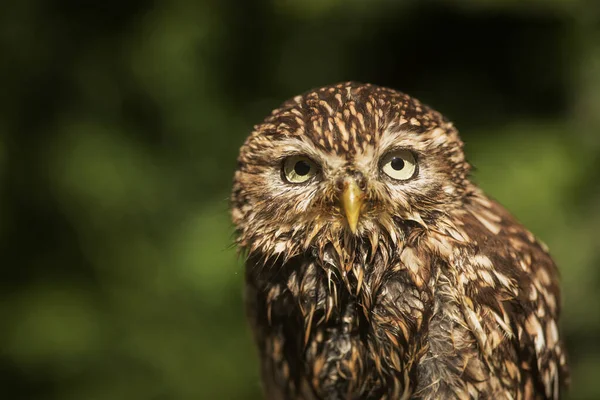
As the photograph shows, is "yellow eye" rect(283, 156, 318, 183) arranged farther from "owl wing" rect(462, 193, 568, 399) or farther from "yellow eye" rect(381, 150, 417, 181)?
"owl wing" rect(462, 193, 568, 399)

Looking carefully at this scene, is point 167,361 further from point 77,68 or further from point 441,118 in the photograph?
point 441,118

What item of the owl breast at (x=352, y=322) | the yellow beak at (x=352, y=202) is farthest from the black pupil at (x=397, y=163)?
the owl breast at (x=352, y=322)

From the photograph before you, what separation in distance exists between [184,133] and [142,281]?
826 mm

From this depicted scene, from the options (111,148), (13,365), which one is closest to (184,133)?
(111,148)

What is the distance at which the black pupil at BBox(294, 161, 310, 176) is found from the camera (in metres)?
1.87

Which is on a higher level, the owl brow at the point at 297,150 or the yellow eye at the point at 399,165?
the owl brow at the point at 297,150

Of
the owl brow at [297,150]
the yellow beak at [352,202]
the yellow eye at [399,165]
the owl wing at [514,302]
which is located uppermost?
the owl brow at [297,150]

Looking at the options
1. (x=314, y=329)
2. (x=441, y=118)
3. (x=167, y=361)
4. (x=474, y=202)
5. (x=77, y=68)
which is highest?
(x=77, y=68)

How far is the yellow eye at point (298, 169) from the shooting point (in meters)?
1.86

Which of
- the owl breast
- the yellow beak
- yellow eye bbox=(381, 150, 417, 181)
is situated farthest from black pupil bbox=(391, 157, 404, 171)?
the owl breast

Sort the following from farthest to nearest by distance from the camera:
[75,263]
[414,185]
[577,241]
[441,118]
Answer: [75,263], [577,241], [441,118], [414,185]

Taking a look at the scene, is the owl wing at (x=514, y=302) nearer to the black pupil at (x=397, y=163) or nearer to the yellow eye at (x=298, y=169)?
the black pupil at (x=397, y=163)

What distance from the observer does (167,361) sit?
4.01 m

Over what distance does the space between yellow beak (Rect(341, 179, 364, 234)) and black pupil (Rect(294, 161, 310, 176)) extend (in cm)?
14
